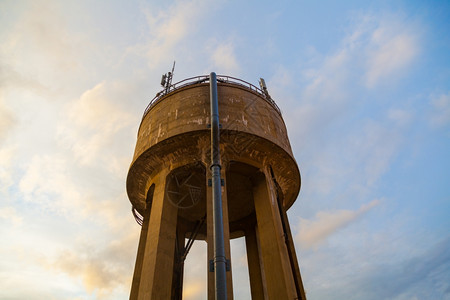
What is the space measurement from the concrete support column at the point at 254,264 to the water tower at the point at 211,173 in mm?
54

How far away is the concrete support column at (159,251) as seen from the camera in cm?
787

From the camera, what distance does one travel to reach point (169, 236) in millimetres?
9078

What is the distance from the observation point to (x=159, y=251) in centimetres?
846

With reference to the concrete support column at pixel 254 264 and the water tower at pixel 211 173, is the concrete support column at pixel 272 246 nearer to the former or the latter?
the water tower at pixel 211 173

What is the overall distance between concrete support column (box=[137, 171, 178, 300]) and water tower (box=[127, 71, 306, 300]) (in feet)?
0.09

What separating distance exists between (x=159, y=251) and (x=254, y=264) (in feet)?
20.8

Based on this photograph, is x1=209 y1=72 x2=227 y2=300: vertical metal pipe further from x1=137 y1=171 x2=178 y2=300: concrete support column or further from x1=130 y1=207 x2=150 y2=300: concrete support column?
x1=130 y1=207 x2=150 y2=300: concrete support column

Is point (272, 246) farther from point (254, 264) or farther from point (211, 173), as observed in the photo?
point (254, 264)

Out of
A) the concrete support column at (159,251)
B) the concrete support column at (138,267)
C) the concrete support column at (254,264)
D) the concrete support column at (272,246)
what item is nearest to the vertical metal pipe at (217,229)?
the concrete support column at (159,251)

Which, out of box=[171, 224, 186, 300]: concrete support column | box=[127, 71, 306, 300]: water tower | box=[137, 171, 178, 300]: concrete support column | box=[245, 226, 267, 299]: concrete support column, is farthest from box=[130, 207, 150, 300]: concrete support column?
box=[245, 226, 267, 299]: concrete support column

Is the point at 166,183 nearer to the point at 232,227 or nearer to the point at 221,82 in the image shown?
the point at 221,82

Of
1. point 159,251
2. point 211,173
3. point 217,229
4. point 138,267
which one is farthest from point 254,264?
point 217,229

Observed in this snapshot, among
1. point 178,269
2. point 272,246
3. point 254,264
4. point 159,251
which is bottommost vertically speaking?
point 159,251

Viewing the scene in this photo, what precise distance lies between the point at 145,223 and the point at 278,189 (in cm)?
564
